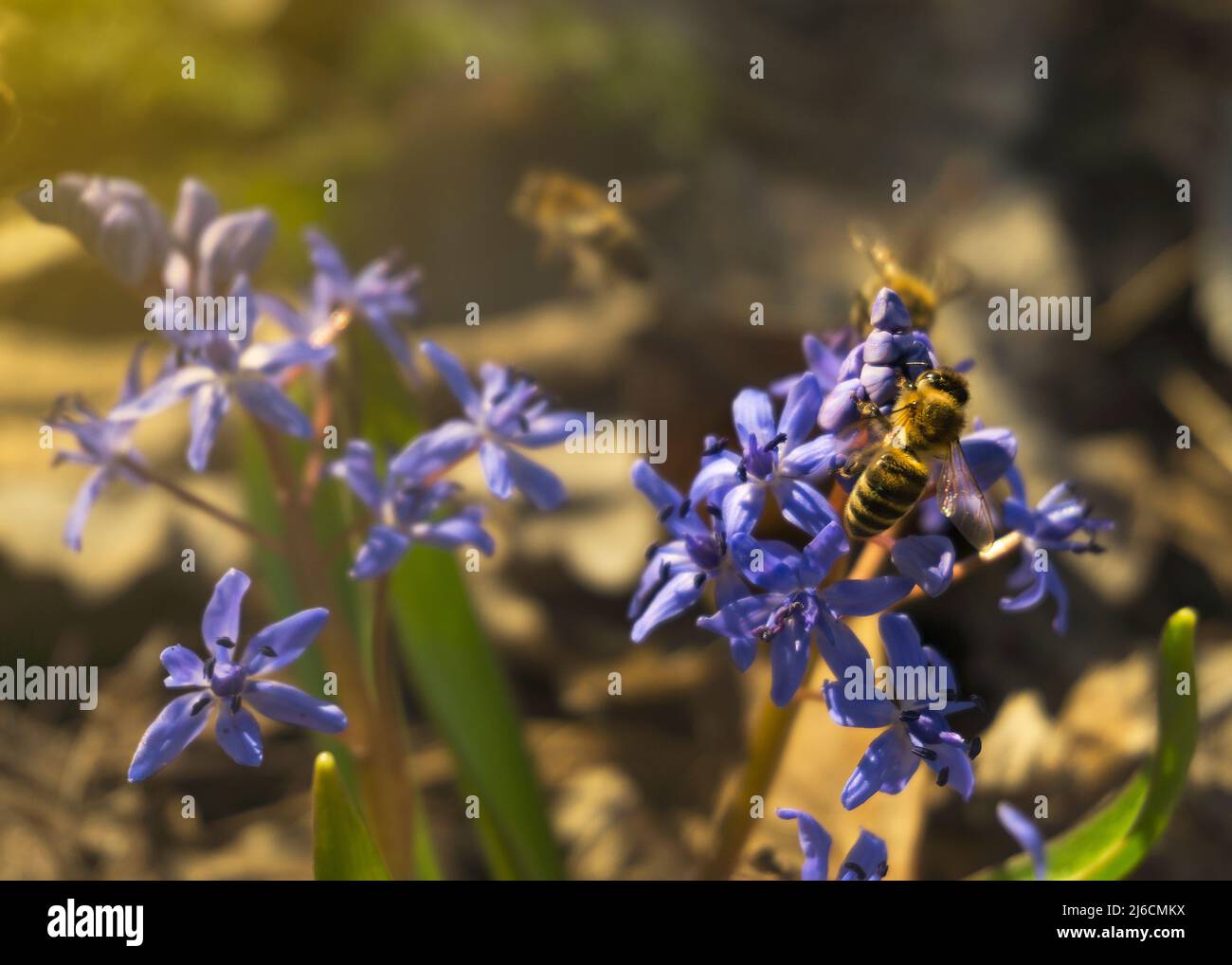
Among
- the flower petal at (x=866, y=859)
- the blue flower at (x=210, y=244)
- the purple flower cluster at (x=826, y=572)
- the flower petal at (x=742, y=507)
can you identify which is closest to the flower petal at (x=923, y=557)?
the purple flower cluster at (x=826, y=572)

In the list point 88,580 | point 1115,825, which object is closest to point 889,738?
point 1115,825

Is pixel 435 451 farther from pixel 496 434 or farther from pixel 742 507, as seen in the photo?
pixel 742 507

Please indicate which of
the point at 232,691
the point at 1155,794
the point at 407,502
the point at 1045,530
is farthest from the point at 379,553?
the point at 1155,794

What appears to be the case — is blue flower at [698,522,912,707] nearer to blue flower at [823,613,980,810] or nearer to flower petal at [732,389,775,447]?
blue flower at [823,613,980,810]

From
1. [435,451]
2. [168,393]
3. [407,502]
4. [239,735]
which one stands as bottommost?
[239,735]

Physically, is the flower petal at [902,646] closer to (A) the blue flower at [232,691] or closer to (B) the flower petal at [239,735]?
(A) the blue flower at [232,691]

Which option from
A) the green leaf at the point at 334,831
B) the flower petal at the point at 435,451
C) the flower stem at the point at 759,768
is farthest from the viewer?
the flower petal at the point at 435,451

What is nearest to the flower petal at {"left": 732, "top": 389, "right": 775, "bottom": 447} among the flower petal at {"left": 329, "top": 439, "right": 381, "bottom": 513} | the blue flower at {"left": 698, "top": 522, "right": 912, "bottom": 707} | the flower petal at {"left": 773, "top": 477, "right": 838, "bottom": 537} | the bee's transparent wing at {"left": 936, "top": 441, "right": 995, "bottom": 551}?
the flower petal at {"left": 773, "top": 477, "right": 838, "bottom": 537}
